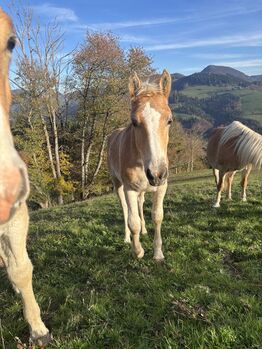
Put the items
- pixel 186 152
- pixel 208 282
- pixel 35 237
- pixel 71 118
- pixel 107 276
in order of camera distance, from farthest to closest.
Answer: pixel 186 152 < pixel 71 118 < pixel 35 237 < pixel 107 276 < pixel 208 282

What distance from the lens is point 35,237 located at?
770 centimetres

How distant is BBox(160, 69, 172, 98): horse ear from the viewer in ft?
17.7

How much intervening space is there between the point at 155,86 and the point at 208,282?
2.95m

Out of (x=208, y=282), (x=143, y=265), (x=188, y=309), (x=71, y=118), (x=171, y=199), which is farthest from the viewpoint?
(x=71, y=118)

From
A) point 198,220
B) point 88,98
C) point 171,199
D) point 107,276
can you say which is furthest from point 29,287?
point 88,98

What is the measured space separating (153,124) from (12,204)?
294 cm

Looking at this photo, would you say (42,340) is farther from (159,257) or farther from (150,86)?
(150,86)

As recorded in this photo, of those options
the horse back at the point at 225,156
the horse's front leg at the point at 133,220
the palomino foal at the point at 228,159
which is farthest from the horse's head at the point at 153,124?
the horse back at the point at 225,156

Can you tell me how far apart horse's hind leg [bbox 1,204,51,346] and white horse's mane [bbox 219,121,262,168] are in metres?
6.78

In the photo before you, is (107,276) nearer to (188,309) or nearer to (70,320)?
(70,320)

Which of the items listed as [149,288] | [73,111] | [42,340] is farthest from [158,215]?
[73,111]

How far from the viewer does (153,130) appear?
184 inches

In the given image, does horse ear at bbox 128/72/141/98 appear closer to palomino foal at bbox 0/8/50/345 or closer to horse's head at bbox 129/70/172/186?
horse's head at bbox 129/70/172/186

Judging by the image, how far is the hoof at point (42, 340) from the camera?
11.6 feet
